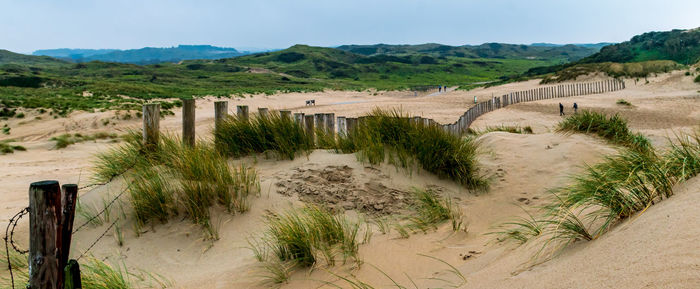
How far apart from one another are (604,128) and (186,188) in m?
7.99

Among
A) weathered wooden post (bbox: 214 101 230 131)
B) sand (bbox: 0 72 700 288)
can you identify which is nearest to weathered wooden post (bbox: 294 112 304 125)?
sand (bbox: 0 72 700 288)

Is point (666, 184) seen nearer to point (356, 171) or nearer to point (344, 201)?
point (344, 201)

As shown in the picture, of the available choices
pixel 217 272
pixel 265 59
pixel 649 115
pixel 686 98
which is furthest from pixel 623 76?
pixel 265 59

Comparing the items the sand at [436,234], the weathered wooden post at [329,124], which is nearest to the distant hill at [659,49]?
the sand at [436,234]

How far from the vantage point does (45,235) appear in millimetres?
2682

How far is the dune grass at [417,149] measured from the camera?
20.6 feet

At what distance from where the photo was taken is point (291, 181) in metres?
5.64

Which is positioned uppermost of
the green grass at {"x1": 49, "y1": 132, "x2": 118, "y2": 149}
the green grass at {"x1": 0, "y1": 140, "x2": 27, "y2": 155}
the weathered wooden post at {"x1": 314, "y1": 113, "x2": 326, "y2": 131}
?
the weathered wooden post at {"x1": 314, "y1": 113, "x2": 326, "y2": 131}

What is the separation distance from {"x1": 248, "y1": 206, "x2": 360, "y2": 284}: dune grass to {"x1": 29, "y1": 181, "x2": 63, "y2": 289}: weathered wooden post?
1.48 meters

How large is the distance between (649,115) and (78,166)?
77.4 feet

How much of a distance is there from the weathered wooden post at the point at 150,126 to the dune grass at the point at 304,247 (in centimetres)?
294

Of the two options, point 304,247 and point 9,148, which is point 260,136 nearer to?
point 304,247

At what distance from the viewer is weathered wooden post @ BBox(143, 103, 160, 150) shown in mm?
5949

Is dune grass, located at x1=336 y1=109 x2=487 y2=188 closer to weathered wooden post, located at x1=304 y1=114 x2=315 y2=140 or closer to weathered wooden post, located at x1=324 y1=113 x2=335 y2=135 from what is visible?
weathered wooden post, located at x1=304 y1=114 x2=315 y2=140
